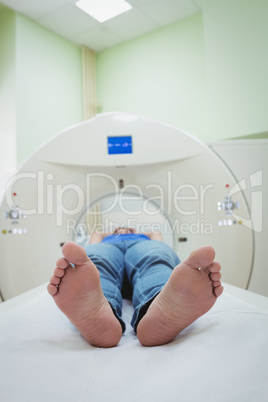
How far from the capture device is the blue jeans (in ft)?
2.65

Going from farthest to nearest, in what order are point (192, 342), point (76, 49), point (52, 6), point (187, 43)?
point (76, 49) < point (187, 43) < point (52, 6) < point (192, 342)

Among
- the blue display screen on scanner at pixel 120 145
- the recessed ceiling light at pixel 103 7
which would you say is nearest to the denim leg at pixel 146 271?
the blue display screen on scanner at pixel 120 145

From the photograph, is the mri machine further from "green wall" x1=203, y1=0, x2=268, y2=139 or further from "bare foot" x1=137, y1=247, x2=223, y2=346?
"bare foot" x1=137, y1=247, x2=223, y2=346

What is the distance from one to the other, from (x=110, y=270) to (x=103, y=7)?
6.70 feet

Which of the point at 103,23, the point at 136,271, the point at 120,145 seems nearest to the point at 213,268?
the point at 136,271

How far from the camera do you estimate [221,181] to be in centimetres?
157

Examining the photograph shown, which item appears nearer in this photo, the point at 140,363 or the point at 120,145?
the point at 140,363

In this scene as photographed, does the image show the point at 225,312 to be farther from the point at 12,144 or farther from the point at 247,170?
the point at 12,144

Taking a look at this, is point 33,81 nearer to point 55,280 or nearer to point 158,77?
point 158,77

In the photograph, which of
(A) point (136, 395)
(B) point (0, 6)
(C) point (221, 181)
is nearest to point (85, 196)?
(C) point (221, 181)

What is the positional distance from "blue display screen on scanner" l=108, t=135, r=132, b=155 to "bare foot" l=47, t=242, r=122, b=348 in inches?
37.6

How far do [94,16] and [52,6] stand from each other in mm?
300

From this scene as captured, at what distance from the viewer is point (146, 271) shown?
3.13ft

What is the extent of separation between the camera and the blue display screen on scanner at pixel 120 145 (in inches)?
62.1
